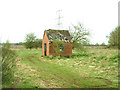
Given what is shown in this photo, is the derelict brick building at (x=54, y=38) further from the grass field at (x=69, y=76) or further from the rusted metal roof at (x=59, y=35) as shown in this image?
the grass field at (x=69, y=76)

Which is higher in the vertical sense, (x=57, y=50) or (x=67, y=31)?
(x=67, y=31)

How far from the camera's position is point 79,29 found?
27375 millimetres

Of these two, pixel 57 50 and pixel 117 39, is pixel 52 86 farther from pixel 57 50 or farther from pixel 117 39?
pixel 57 50

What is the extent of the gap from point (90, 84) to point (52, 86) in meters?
2.76

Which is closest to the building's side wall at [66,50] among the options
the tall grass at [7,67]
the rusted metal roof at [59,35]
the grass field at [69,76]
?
the rusted metal roof at [59,35]

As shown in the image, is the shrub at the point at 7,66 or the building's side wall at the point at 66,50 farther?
the building's side wall at the point at 66,50

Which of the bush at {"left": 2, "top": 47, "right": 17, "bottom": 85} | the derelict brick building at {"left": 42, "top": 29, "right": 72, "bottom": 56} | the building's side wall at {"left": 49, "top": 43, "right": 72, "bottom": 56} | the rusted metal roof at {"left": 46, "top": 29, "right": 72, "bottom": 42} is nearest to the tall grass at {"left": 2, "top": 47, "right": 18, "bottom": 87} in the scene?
the bush at {"left": 2, "top": 47, "right": 17, "bottom": 85}

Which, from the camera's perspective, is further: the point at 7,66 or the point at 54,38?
the point at 54,38

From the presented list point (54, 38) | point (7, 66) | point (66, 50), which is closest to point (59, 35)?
point (54, 38)

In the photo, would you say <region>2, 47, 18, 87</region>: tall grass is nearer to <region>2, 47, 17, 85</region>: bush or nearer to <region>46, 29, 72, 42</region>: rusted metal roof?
<region>2, 47, 17, 85</region>: bush

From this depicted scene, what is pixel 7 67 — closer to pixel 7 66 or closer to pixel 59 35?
pixel 7 66

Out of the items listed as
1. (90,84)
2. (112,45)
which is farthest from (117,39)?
(90,84)

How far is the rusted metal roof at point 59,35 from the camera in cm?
2742

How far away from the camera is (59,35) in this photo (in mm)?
28359
